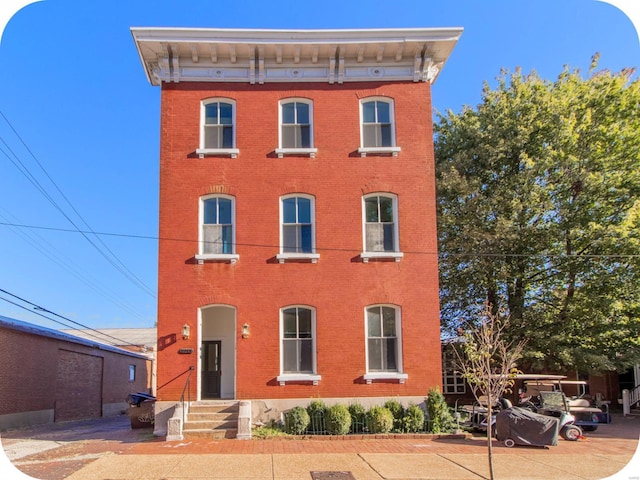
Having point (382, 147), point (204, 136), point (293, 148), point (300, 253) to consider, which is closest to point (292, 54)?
point (293, 148)

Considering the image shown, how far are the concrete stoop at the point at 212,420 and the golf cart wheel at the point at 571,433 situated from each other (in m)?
8.95

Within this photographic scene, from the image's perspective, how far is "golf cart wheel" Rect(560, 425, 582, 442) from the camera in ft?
48.9

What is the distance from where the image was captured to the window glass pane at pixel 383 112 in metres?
17.7

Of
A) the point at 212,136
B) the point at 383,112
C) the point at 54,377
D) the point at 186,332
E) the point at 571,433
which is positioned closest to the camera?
the point at 571,433

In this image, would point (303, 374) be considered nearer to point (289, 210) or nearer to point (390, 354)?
point (390, 354)

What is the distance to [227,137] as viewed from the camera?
57.0ft

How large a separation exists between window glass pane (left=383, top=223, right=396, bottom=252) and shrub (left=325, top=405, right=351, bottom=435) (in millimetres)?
5069

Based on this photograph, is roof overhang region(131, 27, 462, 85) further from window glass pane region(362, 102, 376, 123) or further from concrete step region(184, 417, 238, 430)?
concrete step region(184, 417, 238, 430)

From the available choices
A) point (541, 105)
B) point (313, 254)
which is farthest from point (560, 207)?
point (313, 254)

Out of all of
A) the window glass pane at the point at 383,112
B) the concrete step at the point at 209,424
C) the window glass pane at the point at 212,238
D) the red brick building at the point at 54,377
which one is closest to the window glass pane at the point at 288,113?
the window glass pane at the point at 383,112

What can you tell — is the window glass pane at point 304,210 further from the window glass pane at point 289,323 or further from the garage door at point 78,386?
the garage door at point 78,386

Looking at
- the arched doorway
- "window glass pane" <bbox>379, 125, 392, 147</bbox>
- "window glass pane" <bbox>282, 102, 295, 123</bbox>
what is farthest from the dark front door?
"window glass pane" <bbox>379, 125, 392, 147</bbox>

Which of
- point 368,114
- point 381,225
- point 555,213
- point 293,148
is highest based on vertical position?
point 368,114

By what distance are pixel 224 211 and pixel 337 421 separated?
23.2 ft
